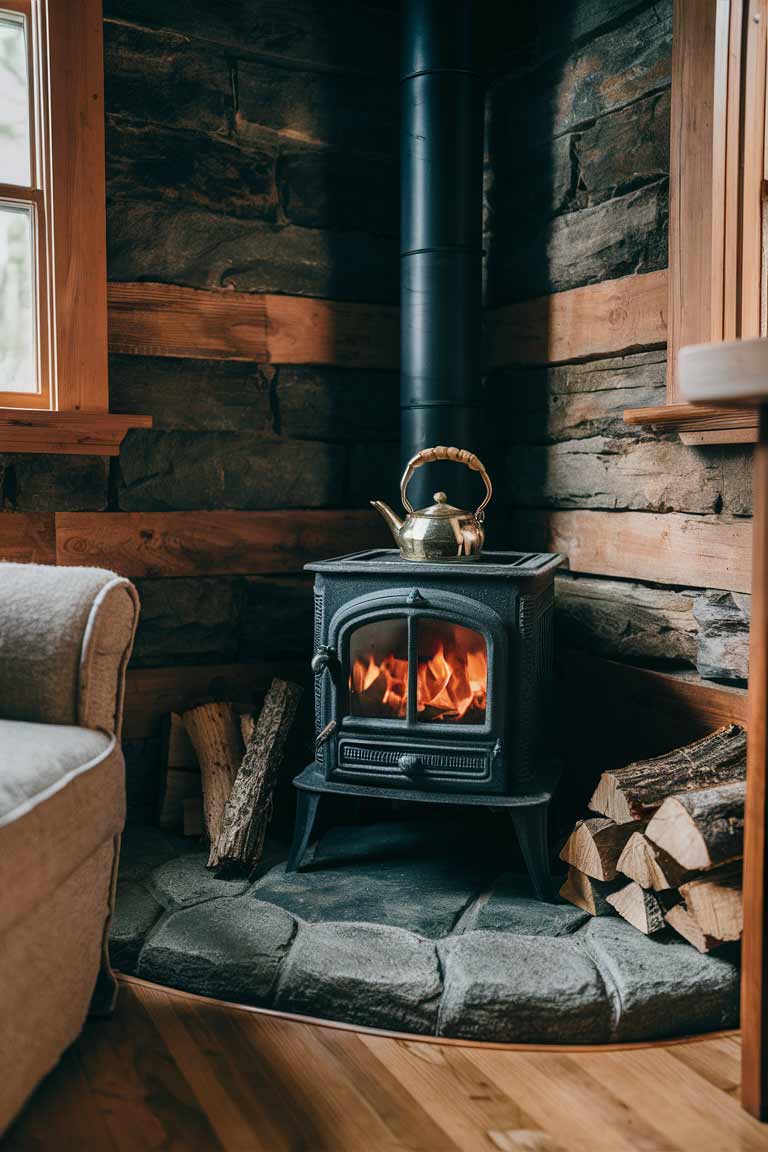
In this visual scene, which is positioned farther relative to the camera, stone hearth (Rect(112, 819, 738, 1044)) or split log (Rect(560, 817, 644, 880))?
split log (Rect(560, 817, 644, 880))

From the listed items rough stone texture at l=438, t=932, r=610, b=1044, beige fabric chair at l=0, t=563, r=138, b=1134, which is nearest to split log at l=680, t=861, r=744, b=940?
rough stone texture at l=438, t=932, r=610, b=1044

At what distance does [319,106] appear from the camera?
2822mm

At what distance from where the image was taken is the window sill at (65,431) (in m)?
2.47

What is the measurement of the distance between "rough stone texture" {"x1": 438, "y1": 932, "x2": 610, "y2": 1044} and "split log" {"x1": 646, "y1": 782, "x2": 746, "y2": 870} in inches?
10.9

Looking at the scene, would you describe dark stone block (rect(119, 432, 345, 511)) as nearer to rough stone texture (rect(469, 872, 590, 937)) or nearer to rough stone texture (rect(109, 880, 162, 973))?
rough stone texture (rect(109, 880, 162, 973))

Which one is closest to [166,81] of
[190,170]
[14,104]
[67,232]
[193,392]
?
[190,170]

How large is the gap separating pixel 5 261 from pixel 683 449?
69.8 inches

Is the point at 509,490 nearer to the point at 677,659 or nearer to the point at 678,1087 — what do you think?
the point at 677,659

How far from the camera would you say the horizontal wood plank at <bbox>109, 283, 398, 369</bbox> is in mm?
2658

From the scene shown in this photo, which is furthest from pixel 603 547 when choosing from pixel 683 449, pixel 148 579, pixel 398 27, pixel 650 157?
pixel 398 27

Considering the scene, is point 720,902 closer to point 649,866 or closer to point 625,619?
point 649,866

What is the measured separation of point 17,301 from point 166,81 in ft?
2.32

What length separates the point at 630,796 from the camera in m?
2.05

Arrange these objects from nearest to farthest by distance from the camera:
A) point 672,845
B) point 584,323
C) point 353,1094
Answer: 1. point 353,1094
2. point 672,845
3. point 584,323
